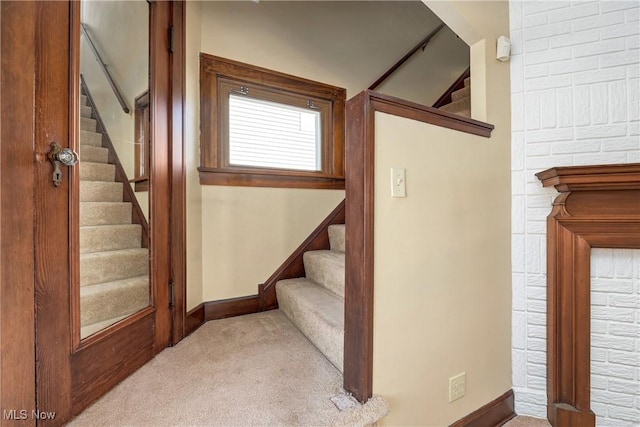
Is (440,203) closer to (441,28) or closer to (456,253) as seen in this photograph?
(456,253)

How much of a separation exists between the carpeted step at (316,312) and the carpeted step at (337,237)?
1.17 feet

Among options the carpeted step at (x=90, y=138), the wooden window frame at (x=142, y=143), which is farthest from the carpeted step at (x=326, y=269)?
the carpeted step at (x=90, y=138)

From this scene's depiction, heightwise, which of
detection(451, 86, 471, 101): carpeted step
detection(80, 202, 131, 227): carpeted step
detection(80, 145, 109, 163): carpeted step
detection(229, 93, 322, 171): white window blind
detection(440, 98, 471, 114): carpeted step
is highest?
detection(451, 86, 471, 101): carpeted step

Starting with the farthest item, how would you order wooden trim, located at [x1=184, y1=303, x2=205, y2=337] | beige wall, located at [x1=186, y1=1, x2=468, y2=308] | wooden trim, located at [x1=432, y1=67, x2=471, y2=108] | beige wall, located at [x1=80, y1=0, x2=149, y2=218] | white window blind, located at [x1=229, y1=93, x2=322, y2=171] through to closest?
1. wooden trim, located at [x1=432, y1=67, x2=471, y2=108]
2. white window blind, located at [x1=229, y1=93, x2=322, y2=171]
3. beige wall, located at [x1=186, y1=1, x2=468, y2=308]
4. wooden trim, located at [x1=184, y1=303, x2=205, y2=337]
5. beige wall, located at [x1=80, y1=0, x2=149, y2=218]

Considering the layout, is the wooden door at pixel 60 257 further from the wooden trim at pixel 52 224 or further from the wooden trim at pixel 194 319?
the wooden trim at pixel 194 319

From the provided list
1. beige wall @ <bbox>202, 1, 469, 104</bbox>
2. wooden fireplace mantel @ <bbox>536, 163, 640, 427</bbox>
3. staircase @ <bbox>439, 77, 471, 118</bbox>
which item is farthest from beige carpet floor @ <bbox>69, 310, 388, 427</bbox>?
staircase @ <bbox>439, 77, 471, 118</bbox>

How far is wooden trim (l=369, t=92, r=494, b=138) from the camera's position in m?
1.02

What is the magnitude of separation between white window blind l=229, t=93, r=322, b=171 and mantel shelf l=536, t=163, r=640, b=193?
162 cm

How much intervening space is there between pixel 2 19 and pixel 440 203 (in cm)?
155

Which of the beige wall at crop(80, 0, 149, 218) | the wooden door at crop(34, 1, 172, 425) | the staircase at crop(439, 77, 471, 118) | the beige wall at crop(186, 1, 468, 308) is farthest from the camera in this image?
the staircase at crop(439, 77, 471, 118)

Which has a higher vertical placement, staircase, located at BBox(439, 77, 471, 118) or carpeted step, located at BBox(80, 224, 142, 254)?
staircase, located at BBox(439, 77, 471, 118)

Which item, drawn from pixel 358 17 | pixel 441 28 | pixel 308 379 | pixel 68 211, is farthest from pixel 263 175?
pixel 441 28

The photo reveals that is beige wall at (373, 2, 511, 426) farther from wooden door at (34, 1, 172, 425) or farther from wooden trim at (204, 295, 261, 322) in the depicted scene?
wooden trim at (204, 295, 261, 322)

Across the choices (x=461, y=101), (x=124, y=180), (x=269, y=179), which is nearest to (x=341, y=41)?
(x=461, y=101)
